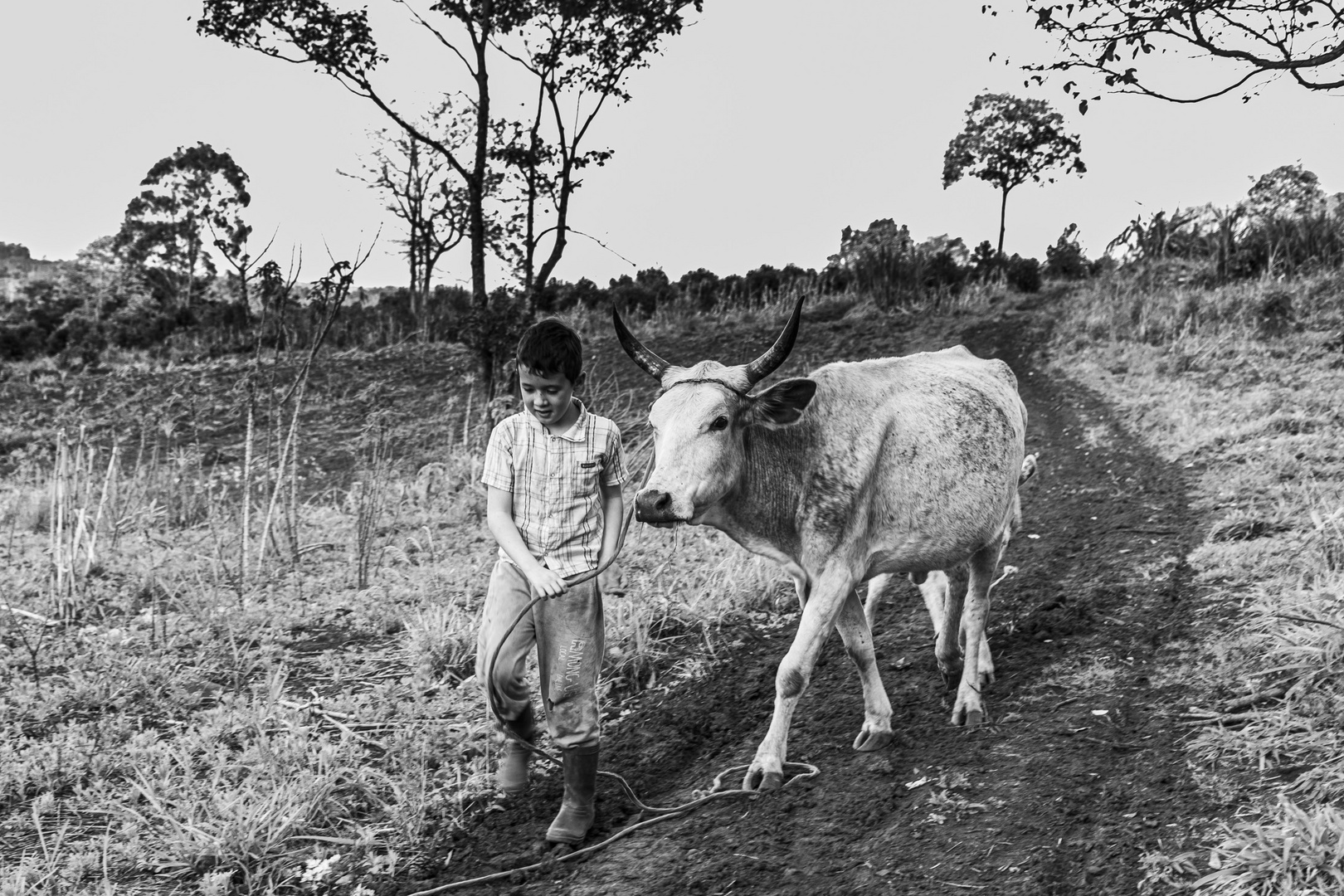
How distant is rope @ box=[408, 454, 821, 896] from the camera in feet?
11.6

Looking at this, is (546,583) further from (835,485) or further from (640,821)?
(835,485)

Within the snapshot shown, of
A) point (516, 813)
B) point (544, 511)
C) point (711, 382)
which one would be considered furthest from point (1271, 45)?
point (516, 813)

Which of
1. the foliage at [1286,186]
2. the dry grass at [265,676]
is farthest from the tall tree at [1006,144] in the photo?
the dry grass at [265,676]

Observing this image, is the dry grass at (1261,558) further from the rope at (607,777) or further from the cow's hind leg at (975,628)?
the rope at (607,777)

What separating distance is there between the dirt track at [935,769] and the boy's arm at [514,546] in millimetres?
976

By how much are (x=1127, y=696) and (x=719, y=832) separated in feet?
6.27

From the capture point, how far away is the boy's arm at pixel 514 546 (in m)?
3.38

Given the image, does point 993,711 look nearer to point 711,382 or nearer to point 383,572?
point 711,382

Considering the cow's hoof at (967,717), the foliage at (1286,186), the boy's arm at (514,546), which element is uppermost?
the foliage at (1286,186)

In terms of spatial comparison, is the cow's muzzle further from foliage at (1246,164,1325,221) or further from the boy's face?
foliage at (1246,164,1325,221)

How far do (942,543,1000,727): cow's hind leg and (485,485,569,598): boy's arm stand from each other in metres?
1.93

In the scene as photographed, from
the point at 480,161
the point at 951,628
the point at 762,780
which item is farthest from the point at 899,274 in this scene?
the point at 762,780

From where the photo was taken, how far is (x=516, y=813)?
404cm

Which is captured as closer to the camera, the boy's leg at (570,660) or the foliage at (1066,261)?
the boy's leg at (570,660)
